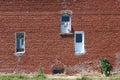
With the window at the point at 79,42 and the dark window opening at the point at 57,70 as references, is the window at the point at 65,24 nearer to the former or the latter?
the window at the point at 79,42

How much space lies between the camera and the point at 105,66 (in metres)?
40.6

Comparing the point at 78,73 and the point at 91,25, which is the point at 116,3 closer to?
the point at 91,25

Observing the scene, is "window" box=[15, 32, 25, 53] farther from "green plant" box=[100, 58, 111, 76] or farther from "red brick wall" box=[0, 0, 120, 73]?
"green plant" box=[100, 58, 111, 76]

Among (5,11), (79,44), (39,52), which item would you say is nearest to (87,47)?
(79,44)

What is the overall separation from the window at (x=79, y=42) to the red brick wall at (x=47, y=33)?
273mm

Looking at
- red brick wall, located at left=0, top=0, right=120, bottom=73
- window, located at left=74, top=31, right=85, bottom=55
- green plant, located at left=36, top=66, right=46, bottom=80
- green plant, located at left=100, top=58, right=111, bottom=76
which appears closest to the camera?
green plant, located at left=36, top=66, right=46, bottom=80

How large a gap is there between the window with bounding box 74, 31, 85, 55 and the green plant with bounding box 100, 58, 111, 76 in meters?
1.53

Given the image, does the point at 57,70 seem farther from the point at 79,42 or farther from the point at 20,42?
the point at 20,42

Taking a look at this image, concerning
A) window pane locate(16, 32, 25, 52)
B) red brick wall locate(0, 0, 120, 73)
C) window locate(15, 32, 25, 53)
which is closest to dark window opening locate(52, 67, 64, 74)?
red brick wall locate(0, 0, 120, 73)

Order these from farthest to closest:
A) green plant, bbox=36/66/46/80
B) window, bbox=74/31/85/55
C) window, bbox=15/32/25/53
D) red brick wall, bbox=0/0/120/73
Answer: window, bbox=15/32/25/53 < window, bbox=74/31/85/55 < red brick wall, bbox=0/0/120/73 < green plant, bbox=36/66/46/80

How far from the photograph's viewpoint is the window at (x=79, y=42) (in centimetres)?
4114

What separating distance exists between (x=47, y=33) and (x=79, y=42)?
225 cm

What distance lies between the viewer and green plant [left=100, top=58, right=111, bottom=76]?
133ft

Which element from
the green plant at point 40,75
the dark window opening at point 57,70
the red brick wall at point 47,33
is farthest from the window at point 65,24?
the green plant at point 40,75
